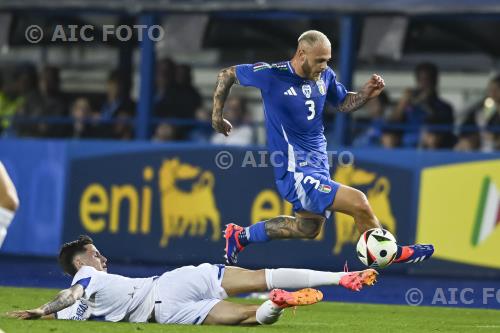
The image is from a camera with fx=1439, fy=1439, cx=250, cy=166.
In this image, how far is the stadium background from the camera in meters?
19.7

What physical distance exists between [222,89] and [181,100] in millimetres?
8809

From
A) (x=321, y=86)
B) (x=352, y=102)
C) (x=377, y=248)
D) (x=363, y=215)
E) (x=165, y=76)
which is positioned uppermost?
(x=165, y=76)

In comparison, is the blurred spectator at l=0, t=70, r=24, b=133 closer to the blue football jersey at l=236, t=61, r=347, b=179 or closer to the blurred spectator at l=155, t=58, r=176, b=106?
the blurred spectator at l=155, t=58, r=176, b=106

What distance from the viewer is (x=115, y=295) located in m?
12.6

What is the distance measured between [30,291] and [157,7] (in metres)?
6.42

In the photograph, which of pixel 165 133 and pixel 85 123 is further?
pixel 85 123

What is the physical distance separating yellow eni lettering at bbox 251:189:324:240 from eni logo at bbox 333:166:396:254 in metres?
0.31

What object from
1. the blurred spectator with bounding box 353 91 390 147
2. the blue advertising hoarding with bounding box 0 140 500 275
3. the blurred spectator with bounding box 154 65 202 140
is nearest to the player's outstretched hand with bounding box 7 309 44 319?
the blue advertising hoarding with bounding box 0 140 500 275

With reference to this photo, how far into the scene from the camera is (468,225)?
768 inches

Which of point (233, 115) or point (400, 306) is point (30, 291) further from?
point (233, 115)

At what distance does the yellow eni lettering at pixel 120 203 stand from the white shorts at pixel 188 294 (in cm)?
847

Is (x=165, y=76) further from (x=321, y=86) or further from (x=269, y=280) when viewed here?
(x=269, y=280)

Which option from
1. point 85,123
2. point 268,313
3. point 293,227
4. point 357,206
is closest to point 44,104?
point 85,123

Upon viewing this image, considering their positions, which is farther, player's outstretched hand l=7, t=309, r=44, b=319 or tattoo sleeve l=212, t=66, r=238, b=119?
tattoo sleeve l=212, t=66, r=238, b=119
